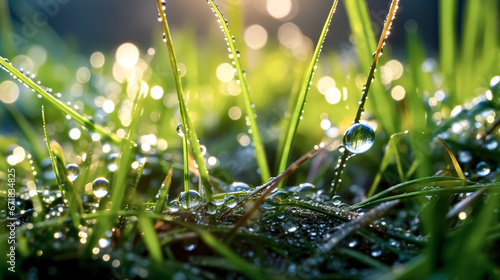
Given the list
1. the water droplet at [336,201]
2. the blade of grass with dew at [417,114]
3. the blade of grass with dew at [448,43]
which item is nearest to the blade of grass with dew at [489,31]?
the blade of grass with dew at [448,43]

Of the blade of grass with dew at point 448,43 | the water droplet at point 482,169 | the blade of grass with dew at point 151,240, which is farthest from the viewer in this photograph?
the blade of grass with dew at point 448,43

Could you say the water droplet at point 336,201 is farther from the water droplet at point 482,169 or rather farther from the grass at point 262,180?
the water droplet at point 482,169

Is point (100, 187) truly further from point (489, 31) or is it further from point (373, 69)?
point (489, 31)

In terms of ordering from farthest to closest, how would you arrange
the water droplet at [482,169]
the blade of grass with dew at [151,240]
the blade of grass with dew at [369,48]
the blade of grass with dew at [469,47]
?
the blade of grass with dew at [469,47], the blade of grass with dew at [369,48], the water droplet at [482,169], the blade of grass with dew at [151,240]

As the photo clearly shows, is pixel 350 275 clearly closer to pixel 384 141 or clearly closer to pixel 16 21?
pixel 384 141

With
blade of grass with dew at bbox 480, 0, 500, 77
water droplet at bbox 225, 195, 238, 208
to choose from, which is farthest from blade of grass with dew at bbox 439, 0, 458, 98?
water droplet at bbox 225, 195, 238, 208

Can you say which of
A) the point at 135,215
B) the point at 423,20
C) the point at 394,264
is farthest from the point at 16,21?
the point at 394,264

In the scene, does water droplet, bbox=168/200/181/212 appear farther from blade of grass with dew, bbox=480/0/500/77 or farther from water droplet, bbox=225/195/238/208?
blade of grass with dew, bbox=480/0/500/77

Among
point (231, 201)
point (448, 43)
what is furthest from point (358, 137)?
point (448, 43)
